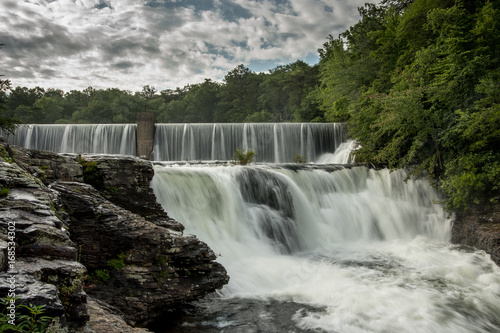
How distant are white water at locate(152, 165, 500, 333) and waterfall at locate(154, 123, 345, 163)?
31.1 ft

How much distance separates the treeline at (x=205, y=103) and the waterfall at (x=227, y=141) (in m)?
19.4

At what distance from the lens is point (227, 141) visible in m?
22.9

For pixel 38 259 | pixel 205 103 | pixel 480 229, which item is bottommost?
pixel 480 229

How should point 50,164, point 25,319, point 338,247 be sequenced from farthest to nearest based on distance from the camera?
1. point 338,247
2. point 50,164
3. point 25,319

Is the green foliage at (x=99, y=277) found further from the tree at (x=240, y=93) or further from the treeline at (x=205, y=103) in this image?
the tree at (x=240, y=93)

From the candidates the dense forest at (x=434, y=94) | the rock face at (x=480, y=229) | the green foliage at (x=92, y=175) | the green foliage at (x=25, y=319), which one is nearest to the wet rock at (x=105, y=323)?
the green foliage at (x=25, y=319)

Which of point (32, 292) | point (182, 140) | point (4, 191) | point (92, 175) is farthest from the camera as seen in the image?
point (182, 140)

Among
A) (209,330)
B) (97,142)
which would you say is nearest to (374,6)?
(97,142)

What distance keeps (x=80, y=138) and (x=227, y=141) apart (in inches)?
416

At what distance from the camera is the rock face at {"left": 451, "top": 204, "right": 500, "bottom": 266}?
29.2 feet

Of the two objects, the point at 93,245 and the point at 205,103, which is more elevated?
the point at 205,103

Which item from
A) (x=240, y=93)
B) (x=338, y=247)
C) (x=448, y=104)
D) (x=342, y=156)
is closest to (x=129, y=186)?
(x=338, y=247)

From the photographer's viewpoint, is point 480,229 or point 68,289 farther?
point 480,229

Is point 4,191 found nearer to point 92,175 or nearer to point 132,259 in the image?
point 132,259
